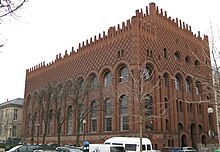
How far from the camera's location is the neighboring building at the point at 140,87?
120 ft

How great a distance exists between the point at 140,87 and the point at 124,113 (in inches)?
230

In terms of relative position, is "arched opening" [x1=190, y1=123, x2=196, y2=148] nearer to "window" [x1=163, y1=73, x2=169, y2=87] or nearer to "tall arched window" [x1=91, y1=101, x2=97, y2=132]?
"window" [x1=163, y1=73, x2=169, y2=87]

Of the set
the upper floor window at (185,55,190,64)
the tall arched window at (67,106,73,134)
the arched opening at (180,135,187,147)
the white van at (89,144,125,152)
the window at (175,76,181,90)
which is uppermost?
the upper floor window at (185,55,190,64)

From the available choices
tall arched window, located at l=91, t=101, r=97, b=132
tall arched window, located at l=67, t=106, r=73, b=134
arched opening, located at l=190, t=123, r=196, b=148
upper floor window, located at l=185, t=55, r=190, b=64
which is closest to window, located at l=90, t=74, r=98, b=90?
tall arched window, located at l=91, t=101, r=97, b=132

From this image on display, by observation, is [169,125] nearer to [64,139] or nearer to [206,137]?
[206,137]

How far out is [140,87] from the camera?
3316 cm

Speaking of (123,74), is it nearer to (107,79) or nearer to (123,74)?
(123,74)

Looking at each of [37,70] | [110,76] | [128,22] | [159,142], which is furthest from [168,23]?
[37,70]

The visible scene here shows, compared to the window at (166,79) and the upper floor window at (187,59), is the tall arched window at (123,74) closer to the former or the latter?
the window at (166,79)

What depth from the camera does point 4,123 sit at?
73500mm

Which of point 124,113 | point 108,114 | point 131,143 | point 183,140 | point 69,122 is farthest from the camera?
point 69,122

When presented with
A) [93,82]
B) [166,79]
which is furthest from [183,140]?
[93,82]

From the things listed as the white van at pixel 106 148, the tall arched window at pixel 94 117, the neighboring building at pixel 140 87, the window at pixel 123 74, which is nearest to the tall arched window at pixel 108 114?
the neighboring building at pixel 140 87

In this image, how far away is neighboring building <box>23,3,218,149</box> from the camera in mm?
36656
